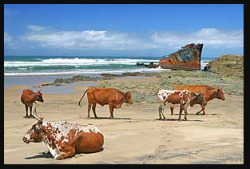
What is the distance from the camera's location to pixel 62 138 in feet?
22.7

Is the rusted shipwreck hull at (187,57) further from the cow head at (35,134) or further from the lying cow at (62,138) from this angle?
the cow head at (35,134)

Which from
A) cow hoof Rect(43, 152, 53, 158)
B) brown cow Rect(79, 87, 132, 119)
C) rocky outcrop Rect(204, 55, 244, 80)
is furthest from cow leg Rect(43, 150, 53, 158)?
rocky outcrop Rect(204, 55, 244, 80)

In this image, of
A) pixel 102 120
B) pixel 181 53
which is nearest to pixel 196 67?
pixel 181 53

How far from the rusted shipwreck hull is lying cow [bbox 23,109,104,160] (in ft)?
97.1

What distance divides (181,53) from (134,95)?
60.0 ft

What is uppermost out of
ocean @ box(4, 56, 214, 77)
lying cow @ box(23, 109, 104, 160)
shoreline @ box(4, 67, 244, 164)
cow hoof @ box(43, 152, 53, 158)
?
ocean @ box(4, 56, 214, 77)

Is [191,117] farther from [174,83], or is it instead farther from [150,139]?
[174,83]

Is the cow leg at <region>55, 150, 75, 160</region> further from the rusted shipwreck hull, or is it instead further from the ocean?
the rusted shipwreck hull

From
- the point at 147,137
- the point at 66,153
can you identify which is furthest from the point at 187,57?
the point at 66,153

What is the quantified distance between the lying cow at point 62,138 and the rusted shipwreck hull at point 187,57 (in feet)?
97.1

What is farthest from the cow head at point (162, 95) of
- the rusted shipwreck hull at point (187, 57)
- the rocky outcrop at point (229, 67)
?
the rusted shipwreck hull at point (187, 57)

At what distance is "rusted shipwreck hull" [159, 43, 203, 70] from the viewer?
36.2 metres

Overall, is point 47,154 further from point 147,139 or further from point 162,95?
point 162,95

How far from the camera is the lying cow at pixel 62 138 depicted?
22.2ft
